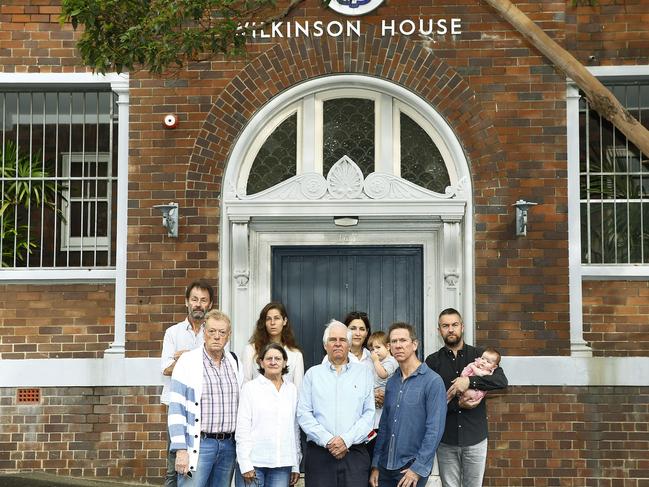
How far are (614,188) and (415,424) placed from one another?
17.4 ft

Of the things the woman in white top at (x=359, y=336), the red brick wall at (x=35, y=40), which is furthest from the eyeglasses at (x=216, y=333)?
the red brick wall at (x=35, y=40)

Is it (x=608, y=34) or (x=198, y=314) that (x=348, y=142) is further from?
(x=198, y=314)

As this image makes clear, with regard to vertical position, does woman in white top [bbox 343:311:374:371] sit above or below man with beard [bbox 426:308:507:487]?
above

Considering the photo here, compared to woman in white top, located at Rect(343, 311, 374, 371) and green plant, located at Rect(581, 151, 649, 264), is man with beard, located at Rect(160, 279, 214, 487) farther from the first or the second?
green plant, located at Rect(581, 151, 649, 264)

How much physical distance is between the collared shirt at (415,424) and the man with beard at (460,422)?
68 centimetres

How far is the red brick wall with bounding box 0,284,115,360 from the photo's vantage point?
1152 centimetres

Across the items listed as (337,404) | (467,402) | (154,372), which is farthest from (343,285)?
(337,404)

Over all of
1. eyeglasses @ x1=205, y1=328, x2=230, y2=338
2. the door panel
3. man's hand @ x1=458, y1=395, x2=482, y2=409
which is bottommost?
man's hand @ x1=458, y1=395, x2=482, y2=409

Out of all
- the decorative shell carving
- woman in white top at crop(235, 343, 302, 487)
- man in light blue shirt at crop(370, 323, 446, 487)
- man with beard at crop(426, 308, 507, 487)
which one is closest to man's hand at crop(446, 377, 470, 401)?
man with beard at crop(426, 308, 507, 487)

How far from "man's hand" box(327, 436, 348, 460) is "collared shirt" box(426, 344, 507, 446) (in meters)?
1.13

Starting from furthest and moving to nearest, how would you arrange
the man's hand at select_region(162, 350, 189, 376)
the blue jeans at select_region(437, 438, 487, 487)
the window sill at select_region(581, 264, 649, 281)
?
the window sill at select_region(581, 264, 649, 281), the man's hand at select_region(162, 350, 189, 376), the blue jeans at select_region(437, 438, 487, 487)

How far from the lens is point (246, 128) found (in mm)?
11500

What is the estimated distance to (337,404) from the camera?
297 inches

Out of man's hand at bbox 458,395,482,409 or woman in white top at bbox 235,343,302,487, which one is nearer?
woman in white top at bbox 235,343,302,487
